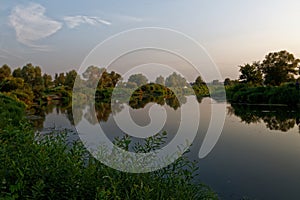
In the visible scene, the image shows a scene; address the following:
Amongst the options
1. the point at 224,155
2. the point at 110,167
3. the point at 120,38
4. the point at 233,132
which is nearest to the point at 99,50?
the point at 120,38

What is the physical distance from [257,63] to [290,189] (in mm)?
35176

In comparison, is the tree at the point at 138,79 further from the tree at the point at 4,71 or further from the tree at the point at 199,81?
the tree at the point at 4,71

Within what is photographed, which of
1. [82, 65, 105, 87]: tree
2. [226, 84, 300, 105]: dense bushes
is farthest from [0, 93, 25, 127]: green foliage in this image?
[226, 84, 300, 105]: dense bushes

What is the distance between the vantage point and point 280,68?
34.1 meters

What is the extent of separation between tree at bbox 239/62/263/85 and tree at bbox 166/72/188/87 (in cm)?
3638

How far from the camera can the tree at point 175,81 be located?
2.70m

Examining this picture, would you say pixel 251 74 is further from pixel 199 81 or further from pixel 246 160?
pixel 199 81

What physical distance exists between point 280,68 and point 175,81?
35.1 metres

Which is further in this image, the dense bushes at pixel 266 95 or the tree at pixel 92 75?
the dense bushes at pixel 266 95

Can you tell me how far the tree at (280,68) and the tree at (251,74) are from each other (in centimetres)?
108

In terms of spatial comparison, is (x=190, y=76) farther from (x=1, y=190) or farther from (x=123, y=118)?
(x=1, y=190)

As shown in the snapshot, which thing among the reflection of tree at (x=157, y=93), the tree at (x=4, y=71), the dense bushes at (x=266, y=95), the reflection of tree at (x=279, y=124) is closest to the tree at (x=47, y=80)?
the tree at (x=4, y=71)

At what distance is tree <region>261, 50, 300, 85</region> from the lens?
3384cm

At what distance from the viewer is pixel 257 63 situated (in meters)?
38.1
